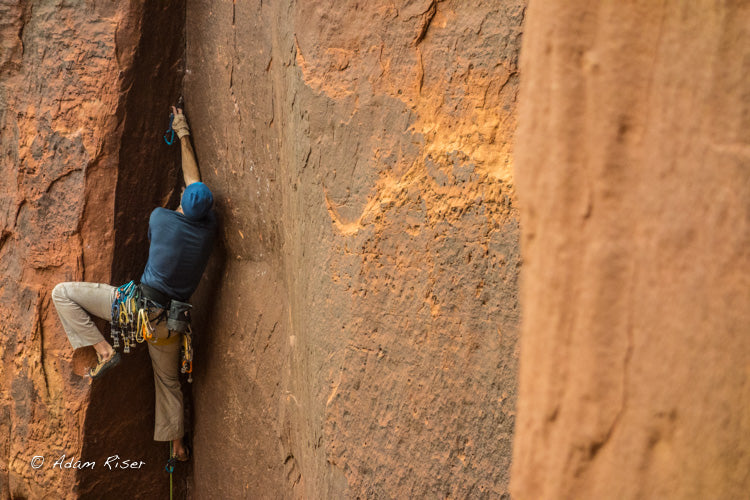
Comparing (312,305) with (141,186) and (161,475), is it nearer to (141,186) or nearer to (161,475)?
(141,186)

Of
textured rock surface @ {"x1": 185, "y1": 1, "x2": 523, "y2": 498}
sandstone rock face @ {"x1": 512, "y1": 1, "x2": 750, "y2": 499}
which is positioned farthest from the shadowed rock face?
sandstone rock face @ {"x1": 512, "y1": 1, "x2": 750, "y2": 499}

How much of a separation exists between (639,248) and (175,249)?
113 inches

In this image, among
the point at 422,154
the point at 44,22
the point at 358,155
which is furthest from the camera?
the point at 44,22

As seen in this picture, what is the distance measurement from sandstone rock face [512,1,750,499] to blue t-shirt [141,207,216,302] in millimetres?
2710

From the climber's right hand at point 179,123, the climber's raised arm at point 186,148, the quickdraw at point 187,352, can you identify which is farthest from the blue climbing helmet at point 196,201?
the quickdraw at point 187,352

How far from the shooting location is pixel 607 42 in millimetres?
894

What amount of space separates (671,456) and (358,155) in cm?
134

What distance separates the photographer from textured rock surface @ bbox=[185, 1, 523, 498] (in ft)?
5.13

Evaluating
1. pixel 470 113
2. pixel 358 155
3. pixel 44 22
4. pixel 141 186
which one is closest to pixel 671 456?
pixel 470 113

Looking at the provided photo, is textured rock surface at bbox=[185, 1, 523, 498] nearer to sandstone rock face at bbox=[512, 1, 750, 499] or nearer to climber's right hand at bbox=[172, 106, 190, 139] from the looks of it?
sandstone rock face at bbox=[512, 1, 750, 499]

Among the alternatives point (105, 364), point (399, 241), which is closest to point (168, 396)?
point (105, 364)

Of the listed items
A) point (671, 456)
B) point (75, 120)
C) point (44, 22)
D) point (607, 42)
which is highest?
point (44, 22)

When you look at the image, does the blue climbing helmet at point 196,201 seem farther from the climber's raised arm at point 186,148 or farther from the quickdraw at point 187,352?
the quickdraw at point 187,352

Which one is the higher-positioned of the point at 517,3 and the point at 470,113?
→ the point at 517,3
